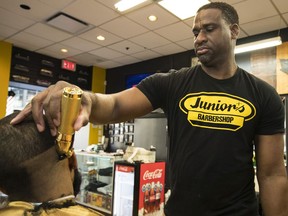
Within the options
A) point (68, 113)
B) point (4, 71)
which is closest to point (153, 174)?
point (68, 113)

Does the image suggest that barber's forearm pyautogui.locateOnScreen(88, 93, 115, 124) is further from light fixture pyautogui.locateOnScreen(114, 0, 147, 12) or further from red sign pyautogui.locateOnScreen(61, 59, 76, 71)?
red sign pyautogui.locateOnScreen(61, 59, 76, 71)

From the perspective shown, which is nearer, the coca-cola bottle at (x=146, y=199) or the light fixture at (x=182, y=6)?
the coca-cola bottle at (x=146, y=199)

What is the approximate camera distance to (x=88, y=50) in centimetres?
636

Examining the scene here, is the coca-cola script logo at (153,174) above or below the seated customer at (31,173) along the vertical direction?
below

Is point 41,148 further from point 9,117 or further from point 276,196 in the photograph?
point 276,196

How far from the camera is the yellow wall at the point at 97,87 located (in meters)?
7.69

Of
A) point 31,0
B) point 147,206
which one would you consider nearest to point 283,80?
point 147,206

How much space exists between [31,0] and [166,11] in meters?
2.11

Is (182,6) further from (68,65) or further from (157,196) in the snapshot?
(68,65)

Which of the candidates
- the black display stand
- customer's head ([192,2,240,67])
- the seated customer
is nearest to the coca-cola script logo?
customer's head ([192,2,240,67])

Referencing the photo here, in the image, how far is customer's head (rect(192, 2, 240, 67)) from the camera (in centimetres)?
121

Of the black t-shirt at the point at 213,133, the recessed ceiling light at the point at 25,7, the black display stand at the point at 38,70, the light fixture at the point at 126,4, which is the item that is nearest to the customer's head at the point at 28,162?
the black t-shirt at the point at 213,133

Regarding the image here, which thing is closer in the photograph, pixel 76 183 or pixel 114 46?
pixel 76 183

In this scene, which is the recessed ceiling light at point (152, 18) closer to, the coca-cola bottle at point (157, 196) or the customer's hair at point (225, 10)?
the coca-cola bottle at point (157, 196)
